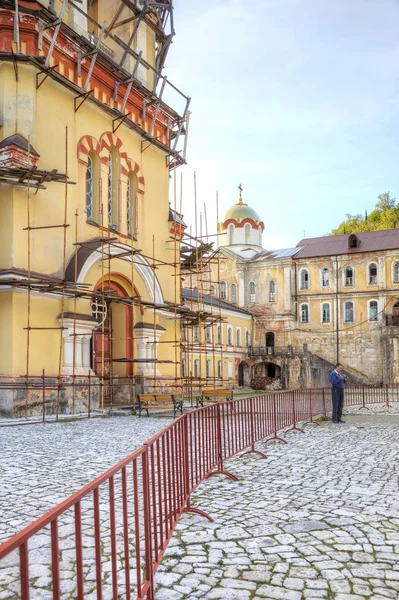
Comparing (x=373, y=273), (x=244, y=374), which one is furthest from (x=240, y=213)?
(x=244, y=374)

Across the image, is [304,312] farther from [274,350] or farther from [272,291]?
[274,350]

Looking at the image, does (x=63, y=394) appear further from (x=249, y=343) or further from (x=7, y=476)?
(x=249, y=343)

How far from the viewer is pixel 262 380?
45219 mm

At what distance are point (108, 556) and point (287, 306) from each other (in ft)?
151

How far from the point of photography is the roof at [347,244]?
160ft

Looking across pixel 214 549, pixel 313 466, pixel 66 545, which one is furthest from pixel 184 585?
pixel 313 466

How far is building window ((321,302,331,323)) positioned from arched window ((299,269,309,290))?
2228mm

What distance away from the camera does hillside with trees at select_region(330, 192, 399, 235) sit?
66750 mm

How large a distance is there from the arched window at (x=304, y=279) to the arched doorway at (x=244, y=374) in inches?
353

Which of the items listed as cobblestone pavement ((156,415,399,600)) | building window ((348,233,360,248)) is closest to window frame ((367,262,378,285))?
building window ((348,233,360,248))

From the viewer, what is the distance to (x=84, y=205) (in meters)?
19.5

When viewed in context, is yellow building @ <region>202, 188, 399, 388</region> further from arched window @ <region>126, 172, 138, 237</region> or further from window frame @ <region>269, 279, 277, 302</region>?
arched window @ <region>126, 172, 138, 237</region>

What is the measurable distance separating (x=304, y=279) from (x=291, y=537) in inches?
1832

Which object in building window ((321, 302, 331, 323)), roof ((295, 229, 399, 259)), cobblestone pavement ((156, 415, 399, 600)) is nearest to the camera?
cobblestone pavement ((156, 415, 399, 600))
